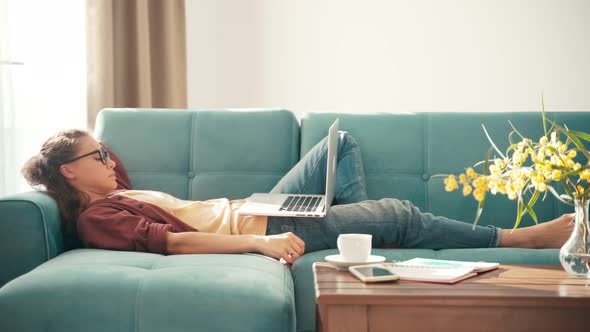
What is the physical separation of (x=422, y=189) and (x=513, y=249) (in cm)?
50

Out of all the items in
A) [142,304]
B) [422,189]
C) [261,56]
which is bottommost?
[142,304]

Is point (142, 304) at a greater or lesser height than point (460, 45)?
lesser

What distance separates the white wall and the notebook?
2.35 m

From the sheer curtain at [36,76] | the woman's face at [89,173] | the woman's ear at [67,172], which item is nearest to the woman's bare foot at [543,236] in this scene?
the woman's face at [89,173]

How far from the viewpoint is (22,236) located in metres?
1.91

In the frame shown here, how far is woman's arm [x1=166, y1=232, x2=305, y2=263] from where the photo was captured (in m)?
2.02

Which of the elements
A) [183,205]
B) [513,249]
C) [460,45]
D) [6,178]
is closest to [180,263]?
[183,205]

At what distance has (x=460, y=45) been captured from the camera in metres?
3.85

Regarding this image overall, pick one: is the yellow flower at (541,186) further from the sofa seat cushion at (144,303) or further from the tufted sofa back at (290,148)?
the tufted sofa back at (290,148)

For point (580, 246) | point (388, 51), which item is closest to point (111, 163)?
point (580, 246)

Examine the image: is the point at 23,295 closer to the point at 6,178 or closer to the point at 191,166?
the point at 191,166

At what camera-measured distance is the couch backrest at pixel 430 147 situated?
2533 mm

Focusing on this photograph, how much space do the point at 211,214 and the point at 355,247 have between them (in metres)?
0.86

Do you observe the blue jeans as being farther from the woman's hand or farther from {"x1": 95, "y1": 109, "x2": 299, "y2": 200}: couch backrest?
{"x1": 95, "y1": 109, "x2": 299, "y2": 200}: couch backrest
